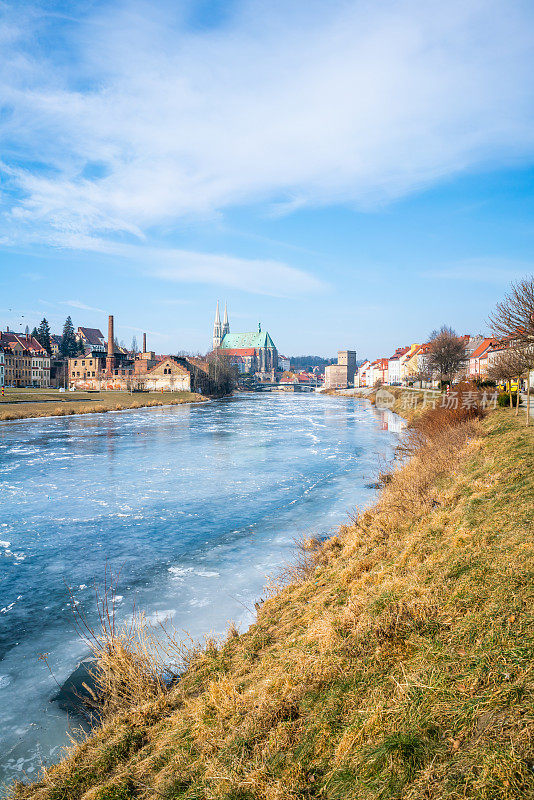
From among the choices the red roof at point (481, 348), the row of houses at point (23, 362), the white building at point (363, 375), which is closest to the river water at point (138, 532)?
the red roof at point (481, 348)

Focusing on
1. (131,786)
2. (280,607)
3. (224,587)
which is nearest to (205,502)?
(224,587)

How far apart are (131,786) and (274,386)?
143m

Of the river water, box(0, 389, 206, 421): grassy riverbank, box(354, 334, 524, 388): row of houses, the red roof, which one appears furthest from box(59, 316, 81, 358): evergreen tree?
the river water

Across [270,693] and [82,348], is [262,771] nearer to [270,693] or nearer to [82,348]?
[270,693]

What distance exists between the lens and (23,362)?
8425 centimetres

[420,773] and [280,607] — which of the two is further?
[280,607]

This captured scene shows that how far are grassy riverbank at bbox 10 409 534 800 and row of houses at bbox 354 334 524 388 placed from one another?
117ft

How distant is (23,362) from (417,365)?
67922 mm

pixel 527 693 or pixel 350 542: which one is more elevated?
pixel 527 693

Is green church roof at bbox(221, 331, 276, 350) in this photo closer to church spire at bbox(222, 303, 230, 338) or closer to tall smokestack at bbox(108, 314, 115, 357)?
church spire at bbox(222, 303, 230, 338)

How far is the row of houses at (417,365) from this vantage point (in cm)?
5799

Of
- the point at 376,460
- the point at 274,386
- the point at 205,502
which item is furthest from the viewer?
the point at 274,386

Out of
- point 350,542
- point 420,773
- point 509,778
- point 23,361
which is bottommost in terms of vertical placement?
point 350,542

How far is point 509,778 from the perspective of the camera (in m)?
2.52
